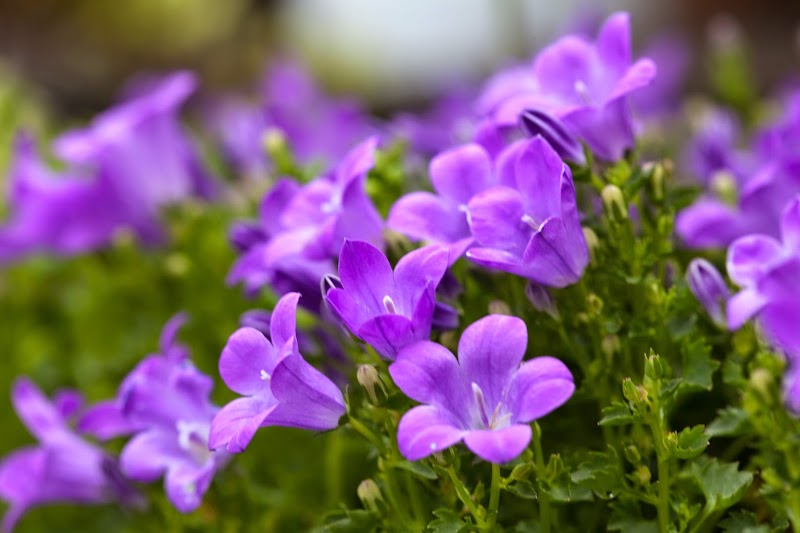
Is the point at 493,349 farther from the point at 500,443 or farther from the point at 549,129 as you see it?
the point at 549,129

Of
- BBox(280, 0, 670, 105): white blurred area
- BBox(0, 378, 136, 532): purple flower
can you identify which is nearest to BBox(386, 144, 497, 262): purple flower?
BBox(0, 378, 136, 532): purple flower

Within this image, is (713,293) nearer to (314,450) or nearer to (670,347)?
(670,347)

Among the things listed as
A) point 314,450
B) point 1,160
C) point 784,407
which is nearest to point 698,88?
point 1,160

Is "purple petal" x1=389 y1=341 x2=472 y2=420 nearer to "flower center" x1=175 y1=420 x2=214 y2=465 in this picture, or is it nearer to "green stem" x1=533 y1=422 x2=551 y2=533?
"green stem" x1=533 y1=422 x2=551 y2=533

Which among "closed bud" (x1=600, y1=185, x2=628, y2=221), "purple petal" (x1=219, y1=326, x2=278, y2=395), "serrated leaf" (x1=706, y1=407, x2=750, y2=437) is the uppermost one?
"closed bud" (x1=600, y1=185, x2=628, y2=221)

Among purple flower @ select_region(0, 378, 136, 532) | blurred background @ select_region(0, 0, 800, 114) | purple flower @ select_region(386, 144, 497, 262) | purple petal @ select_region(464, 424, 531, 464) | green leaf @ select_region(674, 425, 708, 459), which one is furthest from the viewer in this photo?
A: blurred background @ select_region(0, 0, 800, 114)

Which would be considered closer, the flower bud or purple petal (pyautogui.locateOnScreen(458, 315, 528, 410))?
purple petal (pyautogui.locateOnScreen(458, 315, 528, 410))
